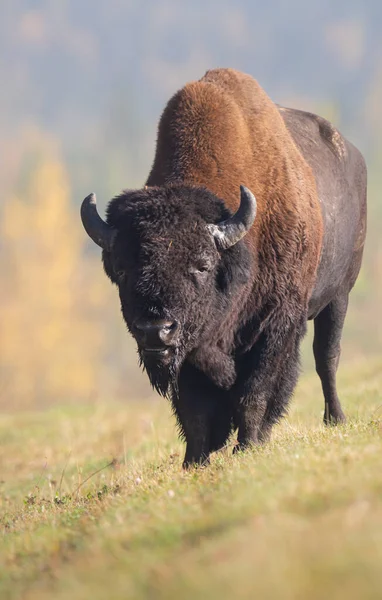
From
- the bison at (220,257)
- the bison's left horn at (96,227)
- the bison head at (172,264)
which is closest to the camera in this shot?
the bison head at (172,264)

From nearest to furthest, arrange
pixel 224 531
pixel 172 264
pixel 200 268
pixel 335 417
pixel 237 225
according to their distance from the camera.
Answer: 1. pixel 224 531
2. pixel 172 264
3. pixel 200 268
4. pixel 237 225
5. pixel 335 417

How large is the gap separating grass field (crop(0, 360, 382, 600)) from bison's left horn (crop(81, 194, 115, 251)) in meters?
1.59

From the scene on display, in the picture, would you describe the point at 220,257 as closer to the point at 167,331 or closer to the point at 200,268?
the point at 200,268

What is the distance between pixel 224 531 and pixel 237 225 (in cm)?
313

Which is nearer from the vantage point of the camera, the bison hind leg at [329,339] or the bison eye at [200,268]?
the bison eye at [200,268]

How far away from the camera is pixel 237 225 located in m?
6.80

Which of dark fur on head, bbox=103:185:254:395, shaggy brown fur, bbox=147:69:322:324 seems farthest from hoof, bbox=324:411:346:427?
dark fur on head, bbox=103:185:254:395

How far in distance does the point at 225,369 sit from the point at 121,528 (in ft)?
9.20

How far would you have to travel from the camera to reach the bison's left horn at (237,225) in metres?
6.77

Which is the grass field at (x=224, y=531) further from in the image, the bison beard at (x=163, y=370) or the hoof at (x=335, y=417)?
the hoof at (x=335, y=417)

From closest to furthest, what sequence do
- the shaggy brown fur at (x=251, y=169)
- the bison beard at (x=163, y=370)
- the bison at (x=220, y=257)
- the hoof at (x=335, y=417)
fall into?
the bison at (x=220, y=257) < the bison beard at (x=163, y=370) < the shaggy brown fur at (x=251, y=169) < the hoof at (x=335, y=417)

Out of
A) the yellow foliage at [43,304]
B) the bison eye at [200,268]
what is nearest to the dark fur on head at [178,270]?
the bison eye at [200,268]

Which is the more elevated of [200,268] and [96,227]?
[96,227]

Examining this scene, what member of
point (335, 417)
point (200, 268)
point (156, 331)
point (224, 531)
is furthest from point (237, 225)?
point (224, 531)
